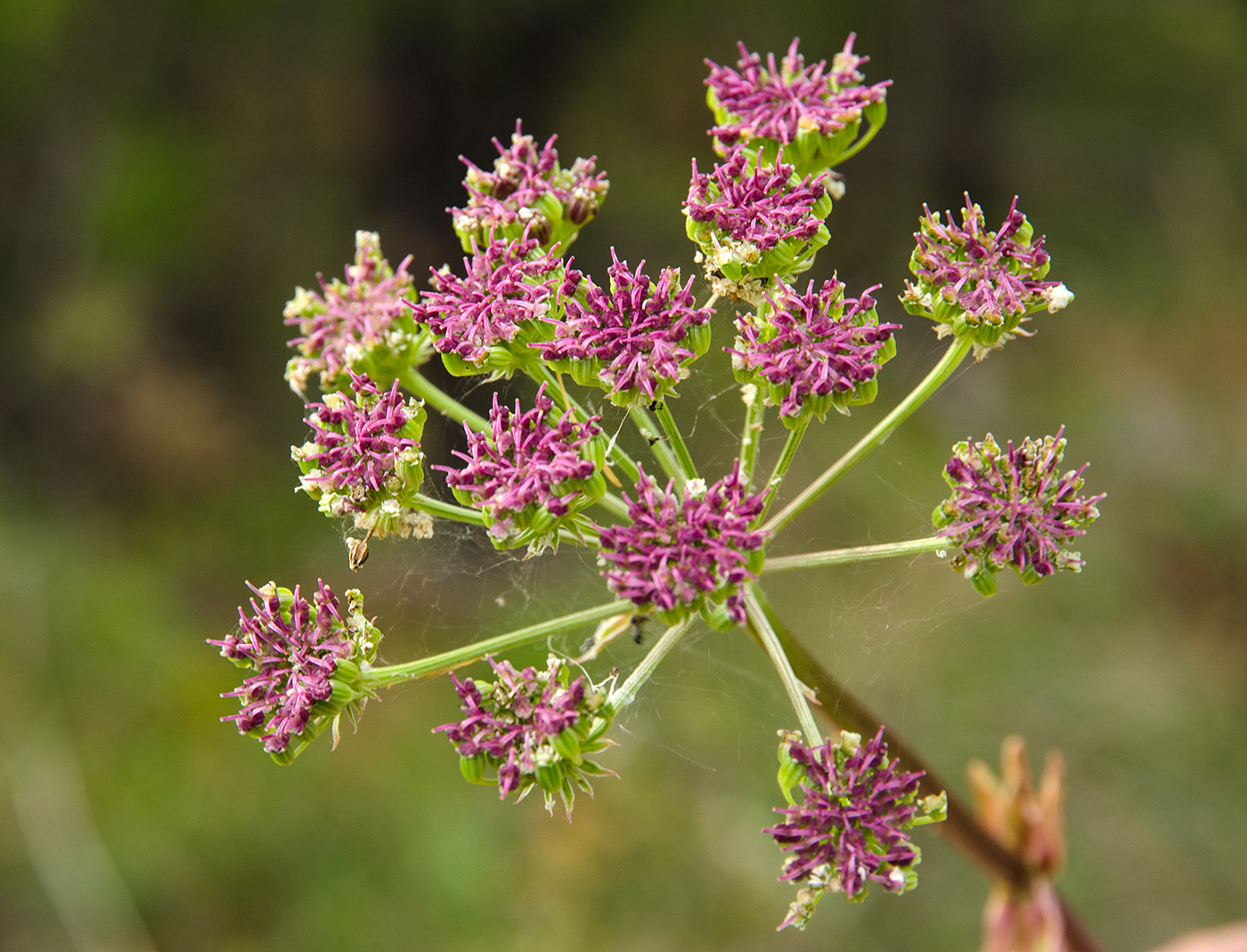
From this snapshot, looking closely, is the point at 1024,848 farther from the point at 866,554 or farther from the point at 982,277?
the point at 982,277

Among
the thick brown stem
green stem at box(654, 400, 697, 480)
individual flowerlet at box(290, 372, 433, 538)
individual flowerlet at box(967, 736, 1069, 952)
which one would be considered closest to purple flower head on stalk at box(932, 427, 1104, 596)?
the thick brown stem

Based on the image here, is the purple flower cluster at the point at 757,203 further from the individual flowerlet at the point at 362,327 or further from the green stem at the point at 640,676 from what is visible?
the green stem at the point at 640,676

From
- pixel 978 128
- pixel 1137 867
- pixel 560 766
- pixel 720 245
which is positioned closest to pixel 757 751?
pixel 1137 867

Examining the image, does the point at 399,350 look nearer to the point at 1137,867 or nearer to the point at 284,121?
the point at 1137,867

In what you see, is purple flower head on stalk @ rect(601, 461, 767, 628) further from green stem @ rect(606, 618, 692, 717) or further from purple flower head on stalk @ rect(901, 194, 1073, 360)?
purple flower head on stalk @ rect(901, 194, 1073, 360)

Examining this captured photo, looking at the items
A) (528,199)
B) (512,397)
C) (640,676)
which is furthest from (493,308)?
(512,397)
